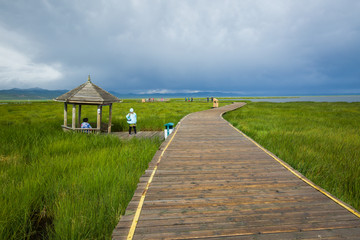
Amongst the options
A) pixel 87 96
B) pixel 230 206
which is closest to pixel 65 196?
pixel 230 206

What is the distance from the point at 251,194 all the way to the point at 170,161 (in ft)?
7.73

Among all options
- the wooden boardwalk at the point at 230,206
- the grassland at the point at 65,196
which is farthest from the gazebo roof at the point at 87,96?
the wooden boardwalk at the point at 230,206

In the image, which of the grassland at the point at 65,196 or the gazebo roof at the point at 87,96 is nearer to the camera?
the grassland at the point at 65,196

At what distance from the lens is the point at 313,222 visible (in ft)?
8.39

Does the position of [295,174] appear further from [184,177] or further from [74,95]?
[74,95]

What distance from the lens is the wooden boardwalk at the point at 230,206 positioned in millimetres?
2377

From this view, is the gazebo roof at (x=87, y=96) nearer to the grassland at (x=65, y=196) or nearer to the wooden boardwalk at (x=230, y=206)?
the grassland at (x=65, y=196)

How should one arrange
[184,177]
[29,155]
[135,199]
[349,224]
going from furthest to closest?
[29,155] < [184,177] < [135,199] < [349,224]

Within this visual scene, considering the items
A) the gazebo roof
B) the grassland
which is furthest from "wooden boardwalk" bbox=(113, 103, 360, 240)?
the gazebo roof

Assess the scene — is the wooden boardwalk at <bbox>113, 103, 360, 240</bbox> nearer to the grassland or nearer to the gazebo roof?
the grassland

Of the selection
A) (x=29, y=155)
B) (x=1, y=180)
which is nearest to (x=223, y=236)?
(x=1, y=180)

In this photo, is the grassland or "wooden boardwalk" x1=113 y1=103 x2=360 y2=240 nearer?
"wooden boardwalk" x1=113 y1=103 x2=360 y2=240

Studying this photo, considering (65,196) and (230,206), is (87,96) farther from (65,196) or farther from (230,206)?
(230,206)

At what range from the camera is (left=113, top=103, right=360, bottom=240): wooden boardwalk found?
2.38m
